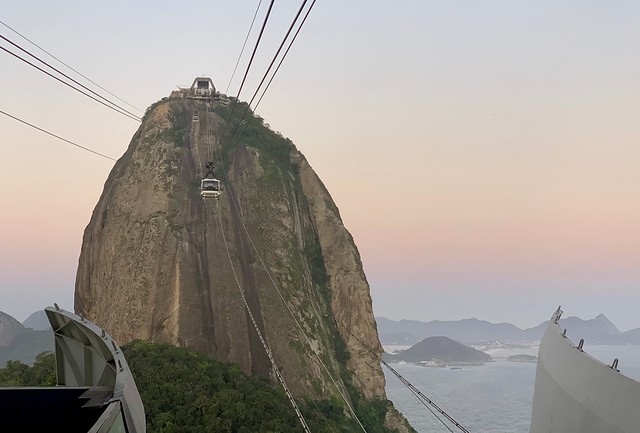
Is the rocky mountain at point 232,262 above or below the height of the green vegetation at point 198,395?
above

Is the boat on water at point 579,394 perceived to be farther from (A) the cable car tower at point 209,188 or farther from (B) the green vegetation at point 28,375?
(A) the cable car tower at point 209,188

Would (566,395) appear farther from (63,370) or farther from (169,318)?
(169,318)

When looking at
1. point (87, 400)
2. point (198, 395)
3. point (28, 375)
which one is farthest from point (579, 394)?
point (28, 375)

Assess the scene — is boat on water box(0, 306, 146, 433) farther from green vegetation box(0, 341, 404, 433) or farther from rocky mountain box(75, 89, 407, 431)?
rocky mountain box(75, 89, 407, 431)

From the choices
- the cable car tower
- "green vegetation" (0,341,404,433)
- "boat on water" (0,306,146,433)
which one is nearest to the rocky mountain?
the cable car tower

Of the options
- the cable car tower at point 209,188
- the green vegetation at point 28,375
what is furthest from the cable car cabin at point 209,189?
the green vegetation at point 28,375

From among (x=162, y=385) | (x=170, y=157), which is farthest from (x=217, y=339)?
(x=170, y=157)
